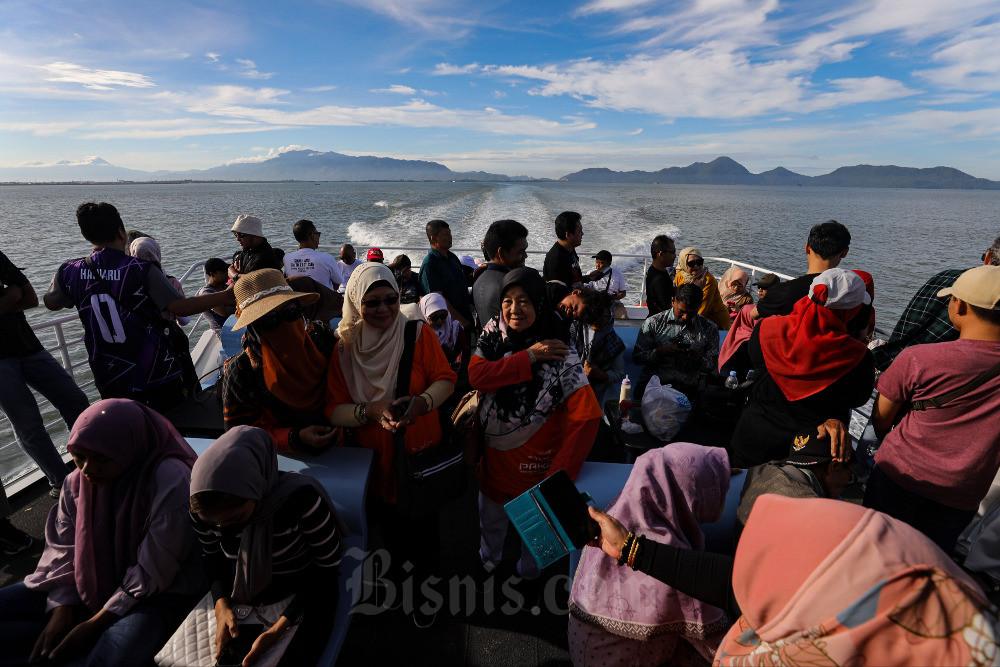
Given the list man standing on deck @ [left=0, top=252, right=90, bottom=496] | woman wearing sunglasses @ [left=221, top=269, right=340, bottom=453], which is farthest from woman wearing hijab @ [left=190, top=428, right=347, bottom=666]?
man standing on deck @ [left=0, top=252, right=90, bottom=496]

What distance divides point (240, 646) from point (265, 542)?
390mm

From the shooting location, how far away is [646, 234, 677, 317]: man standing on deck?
171 inches

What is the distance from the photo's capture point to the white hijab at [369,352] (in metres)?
2.02

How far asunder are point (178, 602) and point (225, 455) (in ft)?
2.74

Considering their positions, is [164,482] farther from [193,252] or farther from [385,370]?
[193,252]

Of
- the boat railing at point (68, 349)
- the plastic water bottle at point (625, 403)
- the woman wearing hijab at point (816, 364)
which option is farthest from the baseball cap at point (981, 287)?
the boat railing at point (68, 349)

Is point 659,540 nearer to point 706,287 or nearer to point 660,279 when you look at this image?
point 660,279

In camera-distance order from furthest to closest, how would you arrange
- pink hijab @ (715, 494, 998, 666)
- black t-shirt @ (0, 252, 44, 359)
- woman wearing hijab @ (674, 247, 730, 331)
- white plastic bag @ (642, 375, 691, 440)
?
woman wearing hijab @ (674, 247, 730, 331) < white plastic bag @ (642, 375, 691, 440) < black t-shirt @ (0, 252, 44, 359) < pink hijab @ (715, 494, 998, 666)

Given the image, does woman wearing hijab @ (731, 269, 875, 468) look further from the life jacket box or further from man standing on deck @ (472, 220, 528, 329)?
man standing on deck @ (472, 220, 528, 329)

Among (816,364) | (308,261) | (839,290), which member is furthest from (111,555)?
(308,261)

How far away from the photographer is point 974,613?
72 centimetres

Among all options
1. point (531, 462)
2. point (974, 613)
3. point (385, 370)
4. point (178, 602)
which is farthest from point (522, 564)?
point (974, 613)

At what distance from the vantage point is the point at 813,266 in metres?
2.78

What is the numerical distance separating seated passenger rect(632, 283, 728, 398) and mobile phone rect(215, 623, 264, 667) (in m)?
2.88
